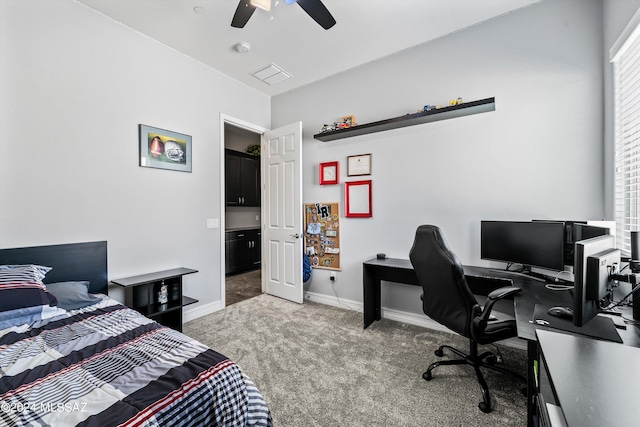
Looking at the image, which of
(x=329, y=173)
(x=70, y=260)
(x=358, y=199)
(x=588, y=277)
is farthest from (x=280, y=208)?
(x=588, y=277)

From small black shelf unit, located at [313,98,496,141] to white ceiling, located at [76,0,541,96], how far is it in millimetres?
818

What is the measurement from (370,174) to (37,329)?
3.05m

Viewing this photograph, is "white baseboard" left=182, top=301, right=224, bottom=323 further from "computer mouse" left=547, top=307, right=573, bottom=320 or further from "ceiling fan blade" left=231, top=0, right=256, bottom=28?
"computer mouse" left=547, top=307, right=573, bottom=320

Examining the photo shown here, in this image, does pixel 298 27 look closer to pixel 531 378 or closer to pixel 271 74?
pixel 271 74

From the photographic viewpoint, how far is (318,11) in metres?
1.93

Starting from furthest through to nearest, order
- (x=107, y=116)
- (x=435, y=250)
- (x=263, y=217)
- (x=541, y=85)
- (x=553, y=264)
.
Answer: (x=263, y=217) < (x=107, y=116) < (x=541, y=85) < (x=553, y=264) < (x=435, y=250)

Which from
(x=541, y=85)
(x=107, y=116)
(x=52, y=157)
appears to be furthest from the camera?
(x=107, y=116)

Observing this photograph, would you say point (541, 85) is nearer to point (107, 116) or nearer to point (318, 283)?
point (318, 283)

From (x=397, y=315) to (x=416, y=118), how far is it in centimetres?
220

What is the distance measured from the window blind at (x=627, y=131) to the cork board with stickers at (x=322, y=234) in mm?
2523

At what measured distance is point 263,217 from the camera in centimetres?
410

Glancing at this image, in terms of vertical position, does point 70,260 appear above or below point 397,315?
above

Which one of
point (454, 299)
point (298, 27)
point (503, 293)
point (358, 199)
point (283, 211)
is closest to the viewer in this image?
point (503, 293)

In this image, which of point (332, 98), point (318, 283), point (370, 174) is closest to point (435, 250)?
point (370, 174)
